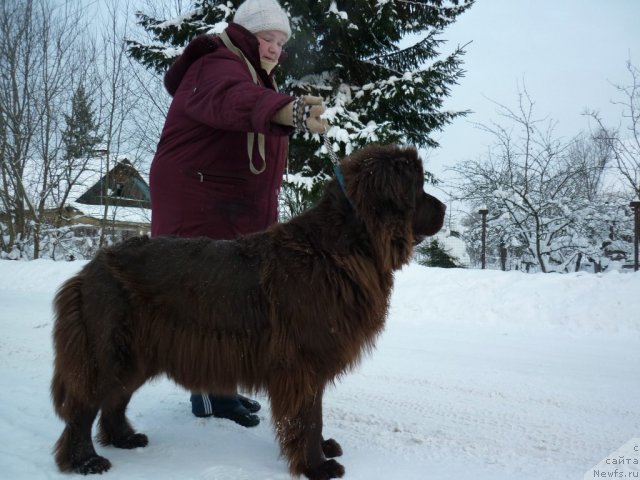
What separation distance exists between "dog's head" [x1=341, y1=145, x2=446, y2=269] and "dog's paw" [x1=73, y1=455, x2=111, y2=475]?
191cm

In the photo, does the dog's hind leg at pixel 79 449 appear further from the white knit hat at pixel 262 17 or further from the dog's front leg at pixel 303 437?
the white knit hat at pixel 262 17

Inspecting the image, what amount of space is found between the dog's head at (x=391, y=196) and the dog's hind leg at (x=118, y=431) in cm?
182

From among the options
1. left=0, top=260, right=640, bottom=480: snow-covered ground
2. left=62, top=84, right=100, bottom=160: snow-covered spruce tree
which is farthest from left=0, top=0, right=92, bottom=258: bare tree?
left=0, top=260, right=640, bottom=480: snow-covered ground

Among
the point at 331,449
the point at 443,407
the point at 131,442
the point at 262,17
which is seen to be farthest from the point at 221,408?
the point at 262,17

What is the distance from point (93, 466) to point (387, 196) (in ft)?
7.08

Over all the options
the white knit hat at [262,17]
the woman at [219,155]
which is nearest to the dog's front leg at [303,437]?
the woman at [219,155]

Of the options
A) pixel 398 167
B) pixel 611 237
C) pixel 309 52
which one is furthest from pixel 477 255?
pixel 398 167

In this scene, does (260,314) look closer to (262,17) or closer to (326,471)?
(326,471)

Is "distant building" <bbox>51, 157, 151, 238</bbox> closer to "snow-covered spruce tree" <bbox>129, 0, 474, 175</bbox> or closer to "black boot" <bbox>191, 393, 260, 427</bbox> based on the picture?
"snow-covered spruce tree" <bbox>129, 0, 474, 175</bbox>

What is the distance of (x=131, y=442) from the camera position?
2887 millimetres

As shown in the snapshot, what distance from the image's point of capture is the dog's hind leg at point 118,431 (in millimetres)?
2891

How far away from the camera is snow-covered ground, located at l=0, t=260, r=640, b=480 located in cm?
262

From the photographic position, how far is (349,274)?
2541 mm

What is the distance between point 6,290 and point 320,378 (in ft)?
33.5
